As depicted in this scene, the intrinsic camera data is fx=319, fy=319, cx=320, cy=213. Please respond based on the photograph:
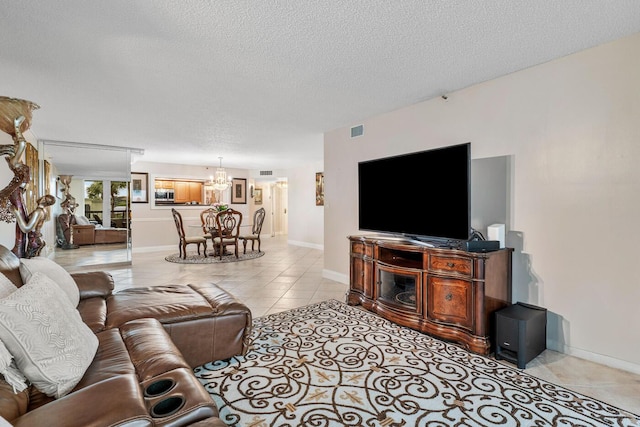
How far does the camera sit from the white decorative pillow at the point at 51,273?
1.96m

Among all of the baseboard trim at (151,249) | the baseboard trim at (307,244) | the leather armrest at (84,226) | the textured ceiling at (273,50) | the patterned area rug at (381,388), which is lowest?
the patterned area rug at (381,388)

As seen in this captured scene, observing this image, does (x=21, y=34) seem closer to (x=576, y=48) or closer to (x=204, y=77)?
(x=204, y=77)

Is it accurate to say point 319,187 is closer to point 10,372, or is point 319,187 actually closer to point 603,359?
point 603,359

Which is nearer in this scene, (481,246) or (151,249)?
(481,246)

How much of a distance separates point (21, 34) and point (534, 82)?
12.9 ft

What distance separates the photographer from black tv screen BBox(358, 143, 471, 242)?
286 cm

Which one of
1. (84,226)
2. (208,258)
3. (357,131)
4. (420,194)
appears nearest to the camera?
(420,194)

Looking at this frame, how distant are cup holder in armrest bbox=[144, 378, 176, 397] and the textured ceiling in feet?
6.63

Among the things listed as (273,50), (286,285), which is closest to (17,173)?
(273,50)

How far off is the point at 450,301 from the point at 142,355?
232 centimetres

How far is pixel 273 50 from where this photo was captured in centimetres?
245

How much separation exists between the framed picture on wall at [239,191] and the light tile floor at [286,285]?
2384 mm

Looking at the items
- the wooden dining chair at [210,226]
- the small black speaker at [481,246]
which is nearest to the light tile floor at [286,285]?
the small black speaker at [481,246]

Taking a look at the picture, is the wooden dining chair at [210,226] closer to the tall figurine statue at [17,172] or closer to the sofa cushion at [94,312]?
the tall figurine statue at [17,172]
